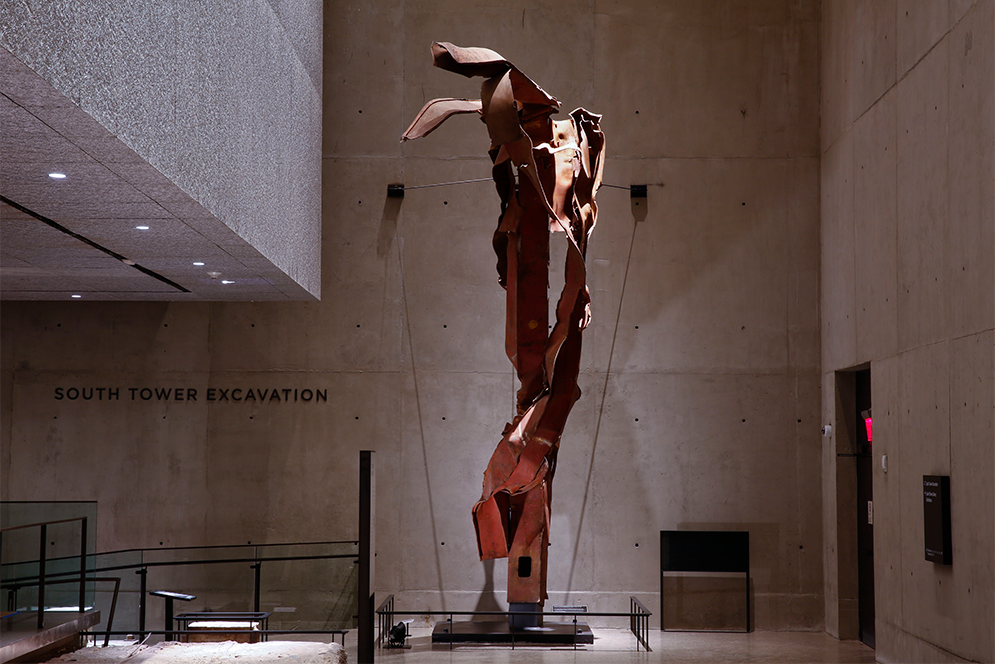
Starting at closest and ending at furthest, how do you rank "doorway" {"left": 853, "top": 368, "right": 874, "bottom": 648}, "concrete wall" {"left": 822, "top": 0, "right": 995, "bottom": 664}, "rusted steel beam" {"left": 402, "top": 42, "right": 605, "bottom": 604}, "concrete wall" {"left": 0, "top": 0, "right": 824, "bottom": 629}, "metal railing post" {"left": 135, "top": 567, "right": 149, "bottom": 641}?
"concrete wall" {"left": 822, "top": 0, "right": 995, "bottom": 664} → "rusted steel beam" {"left": 402, "top": 42, "right": 605, "bottom": 604} → "metal railing post" {"left": 135, "top": 567, "right": 149, "bottom": 641} → "doorway" {"left": 853, "top": 368, "right": 874, "bottom": 648} → "concrete wall" {"left": 0, "top": 0, "right": 824, "bottom": 629}

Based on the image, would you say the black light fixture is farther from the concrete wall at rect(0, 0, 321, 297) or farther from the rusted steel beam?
the concrete wall at rect(0, 0, 321, 297)

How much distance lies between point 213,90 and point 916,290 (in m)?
5.12

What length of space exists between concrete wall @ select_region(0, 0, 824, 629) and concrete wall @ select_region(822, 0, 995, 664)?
625 mm

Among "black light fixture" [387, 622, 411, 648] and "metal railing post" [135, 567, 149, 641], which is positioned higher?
"metal railing post" [135, 567, 149, 641]

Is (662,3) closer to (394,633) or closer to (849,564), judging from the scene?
(849,564)

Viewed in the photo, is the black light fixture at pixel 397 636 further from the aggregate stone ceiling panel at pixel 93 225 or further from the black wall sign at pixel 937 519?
the black wall sign at pixel 937 519

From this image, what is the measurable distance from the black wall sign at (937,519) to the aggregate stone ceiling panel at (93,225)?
16.4 feet

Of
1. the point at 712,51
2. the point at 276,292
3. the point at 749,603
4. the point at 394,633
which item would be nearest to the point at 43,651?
the point at 394,633

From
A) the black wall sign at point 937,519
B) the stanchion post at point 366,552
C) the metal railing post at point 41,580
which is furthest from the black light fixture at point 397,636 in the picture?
the black wall sign at point 937,519

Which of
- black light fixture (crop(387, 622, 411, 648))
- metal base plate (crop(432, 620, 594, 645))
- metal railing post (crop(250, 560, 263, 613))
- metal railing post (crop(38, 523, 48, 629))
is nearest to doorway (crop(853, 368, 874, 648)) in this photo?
metal base plate (crop(432, 620, 594, 645))

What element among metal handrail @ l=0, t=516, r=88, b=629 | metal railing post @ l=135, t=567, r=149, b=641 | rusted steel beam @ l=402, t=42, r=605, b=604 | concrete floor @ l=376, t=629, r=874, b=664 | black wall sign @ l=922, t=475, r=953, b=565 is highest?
rusted steel beam @ l=402, t=42, r=605, b=604

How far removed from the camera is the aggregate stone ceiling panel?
4289 millimetres

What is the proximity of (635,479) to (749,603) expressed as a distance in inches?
63.0

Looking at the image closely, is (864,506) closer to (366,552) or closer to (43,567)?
(366,552)
